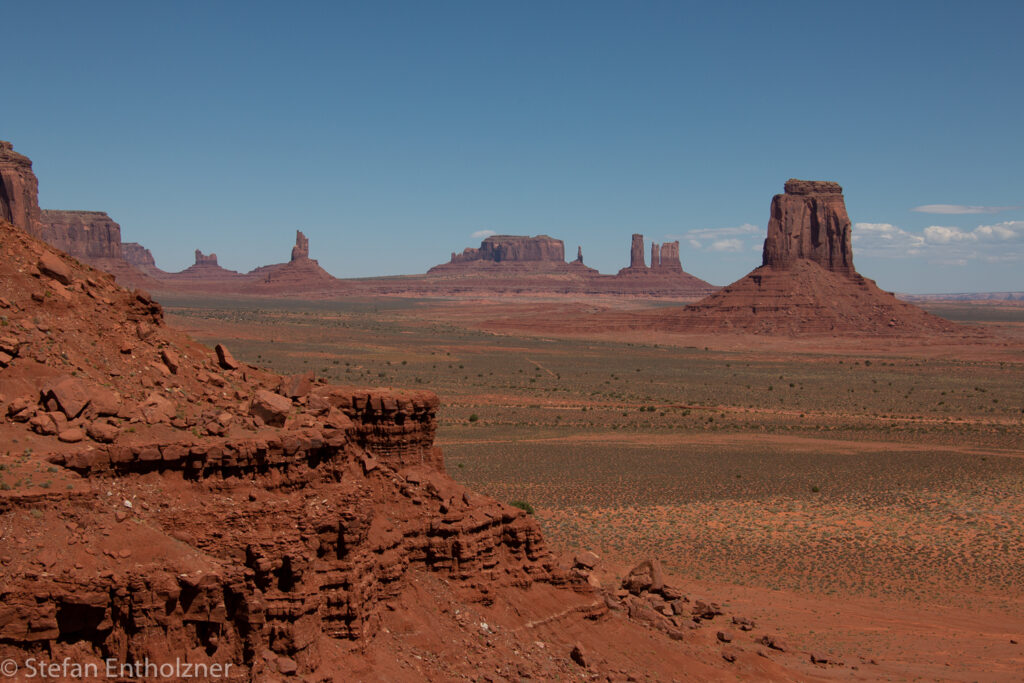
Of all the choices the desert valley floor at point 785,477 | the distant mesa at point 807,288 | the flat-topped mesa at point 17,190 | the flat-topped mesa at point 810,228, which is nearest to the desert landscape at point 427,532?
the desert valley floor at point 785,477

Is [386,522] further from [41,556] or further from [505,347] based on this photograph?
[505,347]

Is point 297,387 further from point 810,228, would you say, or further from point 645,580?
point 810,228

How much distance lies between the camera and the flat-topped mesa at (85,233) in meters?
182

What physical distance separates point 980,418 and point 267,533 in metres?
56.1

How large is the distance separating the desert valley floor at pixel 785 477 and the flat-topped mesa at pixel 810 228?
1593 inches

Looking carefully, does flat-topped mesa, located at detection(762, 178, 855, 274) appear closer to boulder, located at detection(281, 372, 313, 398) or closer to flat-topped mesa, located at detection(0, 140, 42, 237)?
flat-topped mesa, located at detection(0, 140, 42, 237)

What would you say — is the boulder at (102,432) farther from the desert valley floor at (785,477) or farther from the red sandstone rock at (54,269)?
the desert valley floor at (785,477)

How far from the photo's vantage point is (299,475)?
10.4 metres

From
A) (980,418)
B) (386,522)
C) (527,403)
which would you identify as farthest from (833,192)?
(386,522)

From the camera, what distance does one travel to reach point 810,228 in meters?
125

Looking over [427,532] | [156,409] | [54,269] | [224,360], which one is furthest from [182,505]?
[54,269]

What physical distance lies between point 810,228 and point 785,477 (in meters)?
97.2

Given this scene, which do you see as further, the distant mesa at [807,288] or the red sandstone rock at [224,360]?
the distant mesa at [807,288]

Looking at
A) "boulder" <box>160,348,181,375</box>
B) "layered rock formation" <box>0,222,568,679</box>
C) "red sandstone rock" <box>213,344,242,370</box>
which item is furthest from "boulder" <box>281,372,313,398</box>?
"boulder" <box>160,348,181,375</box>
